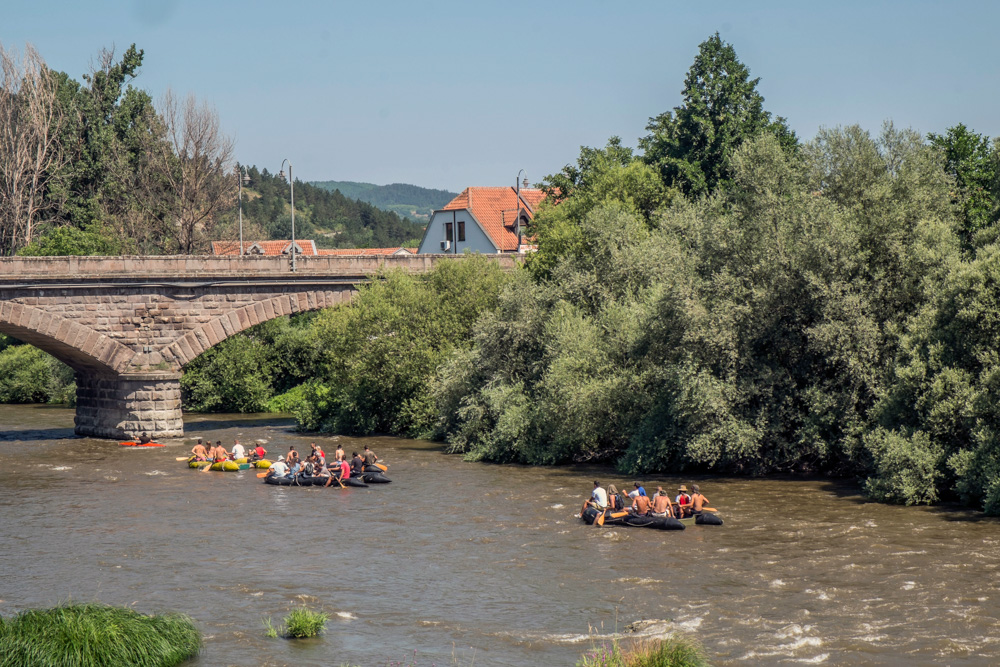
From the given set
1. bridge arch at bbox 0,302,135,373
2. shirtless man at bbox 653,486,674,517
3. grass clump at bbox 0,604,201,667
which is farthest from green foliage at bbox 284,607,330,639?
bridge arch at bbox 0,302,135,373

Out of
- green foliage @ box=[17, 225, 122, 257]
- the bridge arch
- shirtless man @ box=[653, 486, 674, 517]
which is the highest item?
green foliage @ box=[17, 225, 122, 257]

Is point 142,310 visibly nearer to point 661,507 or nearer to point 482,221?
point 661,507

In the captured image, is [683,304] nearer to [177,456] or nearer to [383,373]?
[383,373]

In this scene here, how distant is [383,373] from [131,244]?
32674 millimetres

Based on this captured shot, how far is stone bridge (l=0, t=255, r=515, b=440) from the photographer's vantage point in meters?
39.1

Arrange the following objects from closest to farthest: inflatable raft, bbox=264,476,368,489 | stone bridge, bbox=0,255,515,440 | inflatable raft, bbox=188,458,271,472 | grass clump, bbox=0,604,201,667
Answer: grass clump, bbox=0,604,201,667
inflatable raft, bbox=264,476,368,489
inflatable raft, bbox=188,458,271,472
stone bridge, bbox=0,255,515,440

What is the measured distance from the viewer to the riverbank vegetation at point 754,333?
87.5ft

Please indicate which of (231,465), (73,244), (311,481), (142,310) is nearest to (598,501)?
(311,481)

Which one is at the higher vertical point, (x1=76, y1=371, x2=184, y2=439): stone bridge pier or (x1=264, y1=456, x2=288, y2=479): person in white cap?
(x1=76, y1=371, x2=184, y2=439): stone bridge pier

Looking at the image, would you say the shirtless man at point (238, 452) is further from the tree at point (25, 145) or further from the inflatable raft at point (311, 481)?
the tree at point (25, 145)

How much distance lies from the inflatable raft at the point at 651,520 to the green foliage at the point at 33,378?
42.0 m

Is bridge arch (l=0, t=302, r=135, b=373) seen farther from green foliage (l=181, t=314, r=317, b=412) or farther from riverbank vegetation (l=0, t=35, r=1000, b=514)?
green foliage (l=181, t=314, r=317, b=412)

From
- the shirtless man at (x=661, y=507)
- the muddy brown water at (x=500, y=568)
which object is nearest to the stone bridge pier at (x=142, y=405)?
the muddy brown water at (x=500, y=568)

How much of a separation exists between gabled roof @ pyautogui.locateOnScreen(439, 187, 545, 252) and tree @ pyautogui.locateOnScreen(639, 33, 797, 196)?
2300 cm
